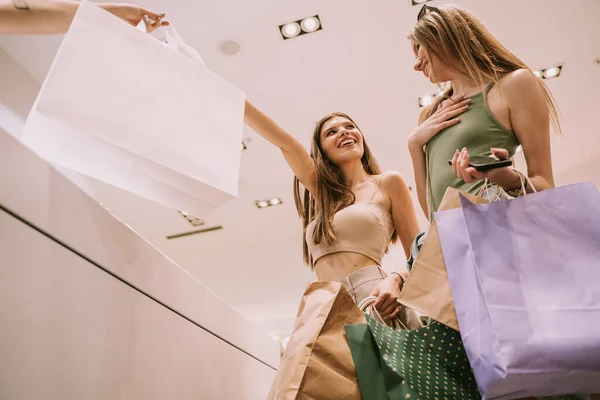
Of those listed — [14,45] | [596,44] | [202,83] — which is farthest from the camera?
[596,44]

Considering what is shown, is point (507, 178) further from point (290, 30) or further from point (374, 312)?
point (290, 30)

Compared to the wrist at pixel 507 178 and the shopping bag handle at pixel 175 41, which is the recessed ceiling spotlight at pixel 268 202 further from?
the wrist at pixel 507 178

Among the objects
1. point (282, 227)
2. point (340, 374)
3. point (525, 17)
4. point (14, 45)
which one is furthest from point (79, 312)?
point (282, 227)

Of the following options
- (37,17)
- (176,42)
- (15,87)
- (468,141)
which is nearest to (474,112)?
(468,141)

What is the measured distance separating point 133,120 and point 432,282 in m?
0.47

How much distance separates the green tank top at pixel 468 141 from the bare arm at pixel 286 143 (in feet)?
1.53

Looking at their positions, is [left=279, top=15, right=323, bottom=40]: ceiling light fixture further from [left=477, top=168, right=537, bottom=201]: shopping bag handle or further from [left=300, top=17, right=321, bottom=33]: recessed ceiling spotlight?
[left=477, top=168, right=537, bottom=201]: shopping bag handle

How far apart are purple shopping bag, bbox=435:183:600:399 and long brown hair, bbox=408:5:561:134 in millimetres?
363

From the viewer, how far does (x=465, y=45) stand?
3.10 feet

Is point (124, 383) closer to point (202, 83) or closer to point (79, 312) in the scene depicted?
point (79, 312)

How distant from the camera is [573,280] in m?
0.57

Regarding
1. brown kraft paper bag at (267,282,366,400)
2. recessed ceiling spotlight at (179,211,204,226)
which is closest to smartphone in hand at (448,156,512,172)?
brown kraft paper bag at (267,282,366,400)

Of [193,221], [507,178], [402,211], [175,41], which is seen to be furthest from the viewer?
[193,221]

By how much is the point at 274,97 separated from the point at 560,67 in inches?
70.1
